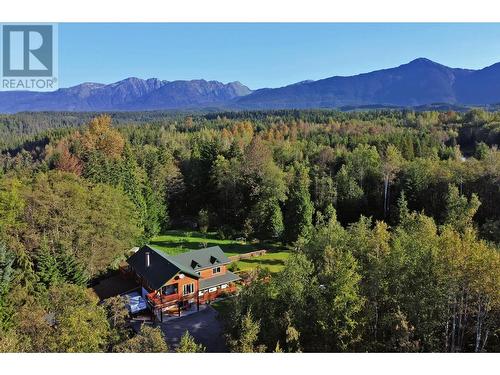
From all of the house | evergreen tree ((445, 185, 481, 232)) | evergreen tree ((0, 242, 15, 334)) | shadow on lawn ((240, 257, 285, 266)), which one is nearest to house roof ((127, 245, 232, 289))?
the house

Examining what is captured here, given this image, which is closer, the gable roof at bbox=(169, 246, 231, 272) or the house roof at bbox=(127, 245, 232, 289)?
the house roof at bbox=(127, 245, 232, 289)

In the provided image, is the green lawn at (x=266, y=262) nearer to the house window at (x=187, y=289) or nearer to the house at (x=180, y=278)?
the house at (x=180, y=278)

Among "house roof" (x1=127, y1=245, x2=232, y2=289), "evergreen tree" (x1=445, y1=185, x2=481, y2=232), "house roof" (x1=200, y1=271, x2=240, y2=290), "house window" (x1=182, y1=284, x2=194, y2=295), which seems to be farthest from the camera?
"evergreen tree" (x1=445, y1=185, x2=481, y2=232)

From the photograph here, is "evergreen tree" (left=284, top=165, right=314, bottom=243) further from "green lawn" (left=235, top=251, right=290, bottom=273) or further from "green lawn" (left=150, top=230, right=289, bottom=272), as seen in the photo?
"green lawn" (left=235, top=251, right=290, bottom=273)

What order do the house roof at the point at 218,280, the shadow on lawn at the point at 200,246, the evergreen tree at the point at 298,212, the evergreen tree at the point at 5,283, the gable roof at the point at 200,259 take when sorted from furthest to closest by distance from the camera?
the shadow on lawn at the point at 200,246, the evergreen tree at the point at 298,212, the gable roof at the point at 200,259, the house roof at the point at 218,280, the evergreen tree at the point at 5,283

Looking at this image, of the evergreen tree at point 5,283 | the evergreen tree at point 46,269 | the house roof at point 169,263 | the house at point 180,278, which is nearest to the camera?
the evergreen tree at point 5,283

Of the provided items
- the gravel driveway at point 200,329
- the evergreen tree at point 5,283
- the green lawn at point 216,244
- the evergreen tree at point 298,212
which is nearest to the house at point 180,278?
the gravel driveway at point 200,329
